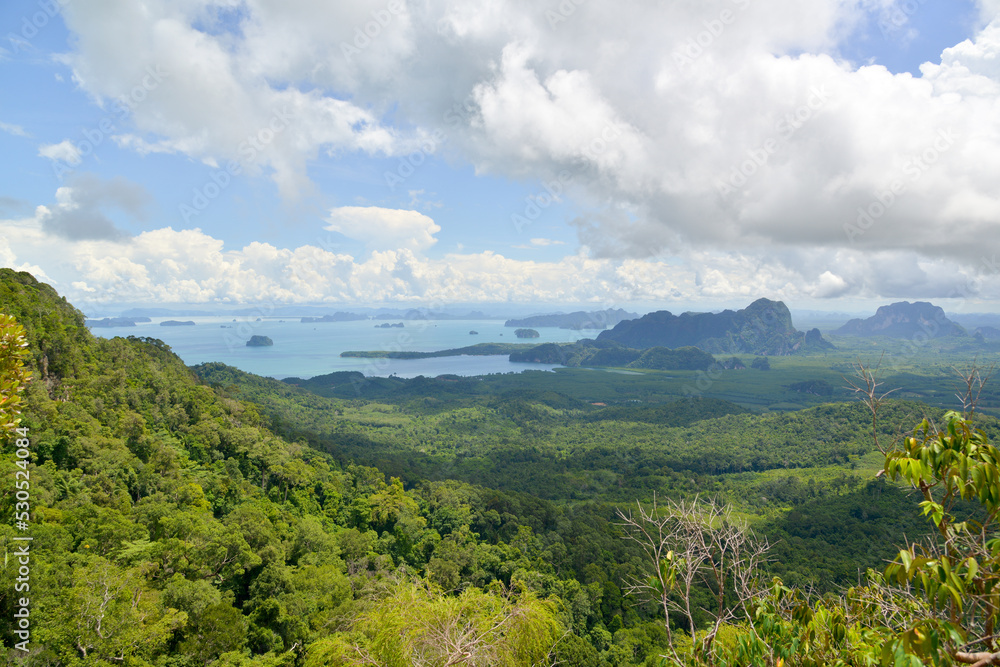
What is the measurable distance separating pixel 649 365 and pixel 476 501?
427ft

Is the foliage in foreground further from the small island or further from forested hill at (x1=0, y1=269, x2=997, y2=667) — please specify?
the small island

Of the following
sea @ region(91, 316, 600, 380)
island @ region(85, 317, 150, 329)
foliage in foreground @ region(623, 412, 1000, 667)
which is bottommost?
sea @ region(91, 316, 600, 380)

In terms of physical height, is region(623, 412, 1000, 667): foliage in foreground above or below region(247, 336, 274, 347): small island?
above

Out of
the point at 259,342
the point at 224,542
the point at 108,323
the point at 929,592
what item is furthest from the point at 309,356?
the point at 929,592

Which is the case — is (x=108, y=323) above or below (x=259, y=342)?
above

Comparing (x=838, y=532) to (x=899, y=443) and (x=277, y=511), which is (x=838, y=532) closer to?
(x=277, y=511)

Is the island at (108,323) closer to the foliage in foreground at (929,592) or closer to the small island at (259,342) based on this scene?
the small island at (259,342)

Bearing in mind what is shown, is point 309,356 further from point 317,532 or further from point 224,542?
point 224,542

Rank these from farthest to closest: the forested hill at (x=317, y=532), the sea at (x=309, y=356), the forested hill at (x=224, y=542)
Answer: the sea at (x=309, y=356), the forested hill at (x=224, y=542), the forested hill at (x=317, y=532)

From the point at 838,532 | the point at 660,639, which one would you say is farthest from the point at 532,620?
the point at 838,532

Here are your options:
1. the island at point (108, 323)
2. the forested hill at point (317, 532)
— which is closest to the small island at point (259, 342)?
the island at point (108, 323)

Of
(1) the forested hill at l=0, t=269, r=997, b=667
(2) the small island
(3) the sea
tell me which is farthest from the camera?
(2) the small island

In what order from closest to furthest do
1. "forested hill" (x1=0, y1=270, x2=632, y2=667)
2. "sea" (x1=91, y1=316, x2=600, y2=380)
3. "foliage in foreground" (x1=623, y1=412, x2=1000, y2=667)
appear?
"foliage in foreground" (x1=623, y1=412, x2=1000, y2=667)
"forested hill" (x1=0, y1=270, x2=632, y2=667)
"sea" (x1=91, y1=316, x2=600, y2=380)

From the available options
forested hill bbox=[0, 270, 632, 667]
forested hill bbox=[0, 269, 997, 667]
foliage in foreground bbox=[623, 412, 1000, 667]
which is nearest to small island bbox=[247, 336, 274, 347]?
forested hill bbox=[0, 269, 997, 667]
